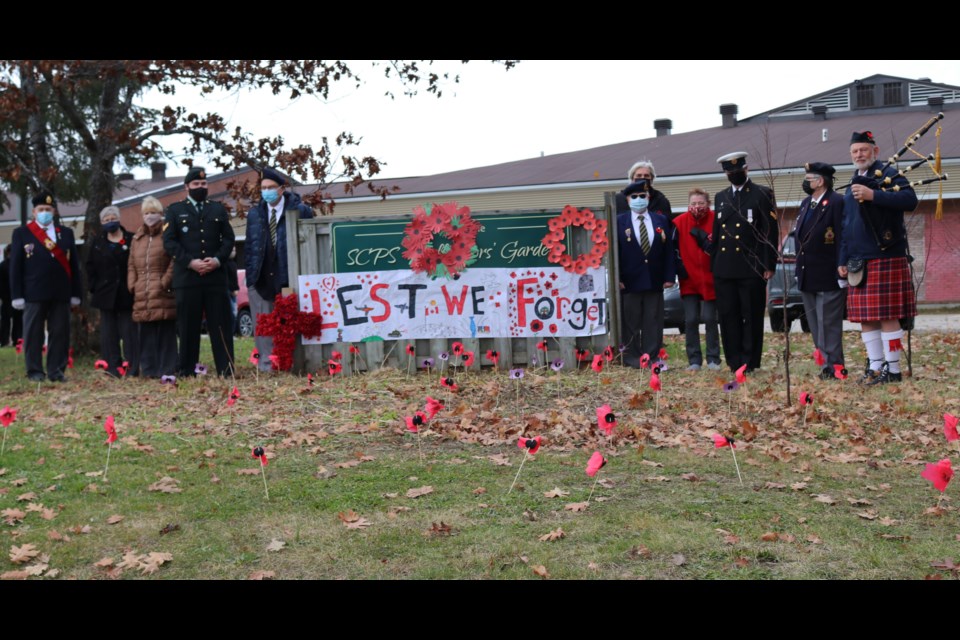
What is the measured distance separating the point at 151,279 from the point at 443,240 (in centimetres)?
338

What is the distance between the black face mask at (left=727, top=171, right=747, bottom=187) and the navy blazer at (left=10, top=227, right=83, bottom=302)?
23.6ft

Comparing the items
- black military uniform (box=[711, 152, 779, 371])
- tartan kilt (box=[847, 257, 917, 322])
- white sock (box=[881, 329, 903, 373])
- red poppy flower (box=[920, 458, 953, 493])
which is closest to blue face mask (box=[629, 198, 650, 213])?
black military uniform (box=[711, 152, 779, 371])

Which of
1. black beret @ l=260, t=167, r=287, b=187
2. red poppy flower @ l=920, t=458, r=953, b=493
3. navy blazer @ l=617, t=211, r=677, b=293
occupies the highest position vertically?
black beret @ l=260, t=167, r=287, b=187

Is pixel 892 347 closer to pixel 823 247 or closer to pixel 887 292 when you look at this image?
pixel 887 292

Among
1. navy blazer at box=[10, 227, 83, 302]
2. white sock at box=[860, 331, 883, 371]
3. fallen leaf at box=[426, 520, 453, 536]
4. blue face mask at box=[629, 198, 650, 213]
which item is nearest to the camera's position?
fallen leaf at box=[426, 520, 453, 536]

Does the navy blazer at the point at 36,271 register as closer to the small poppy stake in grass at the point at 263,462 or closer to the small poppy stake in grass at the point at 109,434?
the small poppy stake in grass at the point at 109,434

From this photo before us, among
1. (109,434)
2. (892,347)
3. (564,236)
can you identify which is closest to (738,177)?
(564,236)

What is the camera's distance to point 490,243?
36.1 ft

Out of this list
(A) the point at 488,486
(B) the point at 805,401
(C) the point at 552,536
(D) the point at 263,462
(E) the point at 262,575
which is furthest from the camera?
(B) the point at 805,401

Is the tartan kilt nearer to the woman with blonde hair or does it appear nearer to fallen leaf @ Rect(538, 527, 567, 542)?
fallen leaf @ Rect(538, 527, 567, 542)

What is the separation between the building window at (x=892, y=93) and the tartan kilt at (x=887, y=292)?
25888 millimetres

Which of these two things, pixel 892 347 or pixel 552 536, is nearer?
pixel 552 536

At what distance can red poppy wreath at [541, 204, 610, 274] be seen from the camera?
36.0 ft

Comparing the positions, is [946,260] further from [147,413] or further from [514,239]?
[147,413]
